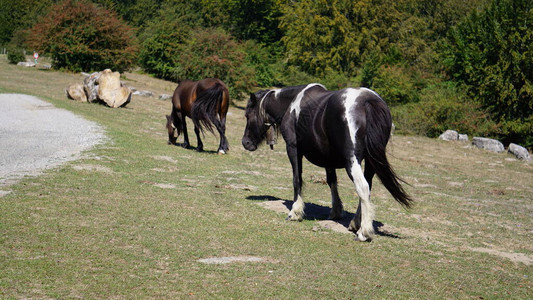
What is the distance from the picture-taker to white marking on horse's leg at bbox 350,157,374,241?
700cm

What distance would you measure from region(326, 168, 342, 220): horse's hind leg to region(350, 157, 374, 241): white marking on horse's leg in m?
1.26

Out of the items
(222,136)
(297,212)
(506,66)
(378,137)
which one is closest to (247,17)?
(506,66)

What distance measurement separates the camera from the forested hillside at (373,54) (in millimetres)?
29109

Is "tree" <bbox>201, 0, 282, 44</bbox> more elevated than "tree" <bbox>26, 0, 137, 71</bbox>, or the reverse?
"tree" <bbox>201, 0, 282, 44</bbox>

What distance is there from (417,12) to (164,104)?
4548cm

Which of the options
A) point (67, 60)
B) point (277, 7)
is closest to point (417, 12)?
point (277, 7)

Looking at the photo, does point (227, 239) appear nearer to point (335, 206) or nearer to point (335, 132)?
point (335, 132)

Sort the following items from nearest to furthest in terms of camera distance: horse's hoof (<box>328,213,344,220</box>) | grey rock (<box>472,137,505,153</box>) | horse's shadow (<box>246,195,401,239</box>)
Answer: horse's shadow (<box>246,195,401,239</box>)
horse's hoof (<box>328,213,344,220</box>)
grey rock (<box>472,137,505,153</box>)

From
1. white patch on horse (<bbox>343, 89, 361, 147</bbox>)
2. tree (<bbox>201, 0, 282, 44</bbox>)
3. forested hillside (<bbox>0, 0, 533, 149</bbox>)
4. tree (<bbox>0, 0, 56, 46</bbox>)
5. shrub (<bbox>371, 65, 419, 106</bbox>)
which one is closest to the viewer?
white patch on horse (<bbox>343, 89, 361, 147</bbox>)

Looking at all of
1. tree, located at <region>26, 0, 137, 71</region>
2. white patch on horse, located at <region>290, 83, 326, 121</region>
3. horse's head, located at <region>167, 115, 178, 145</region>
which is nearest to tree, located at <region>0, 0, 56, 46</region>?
tree, located at <region>26, 0, 137, 71</region>

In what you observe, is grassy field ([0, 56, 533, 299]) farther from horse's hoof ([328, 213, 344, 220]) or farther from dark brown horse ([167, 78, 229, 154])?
dark brown horse ([167, 78, 229, 154])

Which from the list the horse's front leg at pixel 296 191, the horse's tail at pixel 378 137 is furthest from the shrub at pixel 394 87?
the horse's tail at pixel 378 137

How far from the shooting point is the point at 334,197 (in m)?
8.47

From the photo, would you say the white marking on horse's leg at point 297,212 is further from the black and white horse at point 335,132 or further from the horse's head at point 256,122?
the horse's head at point 256,122
